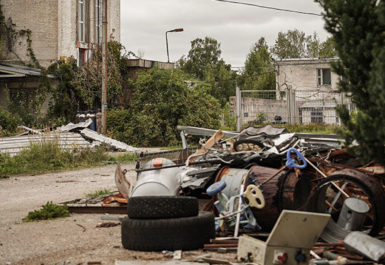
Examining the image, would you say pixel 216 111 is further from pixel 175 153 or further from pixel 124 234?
pixel 124 234

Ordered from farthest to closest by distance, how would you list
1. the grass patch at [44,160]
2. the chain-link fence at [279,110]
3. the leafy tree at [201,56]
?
the leafy tree at [201,56] → the chain-link fence at [279,110] → the grass patch at [44,160]

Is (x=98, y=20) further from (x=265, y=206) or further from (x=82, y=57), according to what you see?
(x=265, y=206)

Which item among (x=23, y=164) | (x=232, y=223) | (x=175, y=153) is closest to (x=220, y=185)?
(x=232, y=223)

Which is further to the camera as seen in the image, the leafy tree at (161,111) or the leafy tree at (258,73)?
the leafy tree at (258,73)

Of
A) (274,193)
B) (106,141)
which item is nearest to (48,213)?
(274,193)

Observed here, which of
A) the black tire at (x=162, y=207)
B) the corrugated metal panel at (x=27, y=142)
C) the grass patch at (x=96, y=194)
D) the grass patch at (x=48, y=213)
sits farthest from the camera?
the corrugated metal panel at (x=27, y=142)

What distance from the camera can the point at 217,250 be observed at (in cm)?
566

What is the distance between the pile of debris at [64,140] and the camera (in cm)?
1667

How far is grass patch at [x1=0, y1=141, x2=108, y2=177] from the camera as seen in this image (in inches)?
582

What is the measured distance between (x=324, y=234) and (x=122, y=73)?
974 inches

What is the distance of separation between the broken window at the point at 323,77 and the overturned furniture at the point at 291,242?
134ft

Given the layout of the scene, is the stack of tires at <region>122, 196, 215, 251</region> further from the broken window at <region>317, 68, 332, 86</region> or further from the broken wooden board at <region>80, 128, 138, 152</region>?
the broken window at <region>317, 68, 332, 86</region>

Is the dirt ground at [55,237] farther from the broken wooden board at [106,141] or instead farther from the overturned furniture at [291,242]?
the broken wooden board at [106,141]

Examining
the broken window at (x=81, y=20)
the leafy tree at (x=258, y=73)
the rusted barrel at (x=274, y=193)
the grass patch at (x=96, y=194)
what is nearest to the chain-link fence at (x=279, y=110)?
the broken window at (x=81, y=20)
